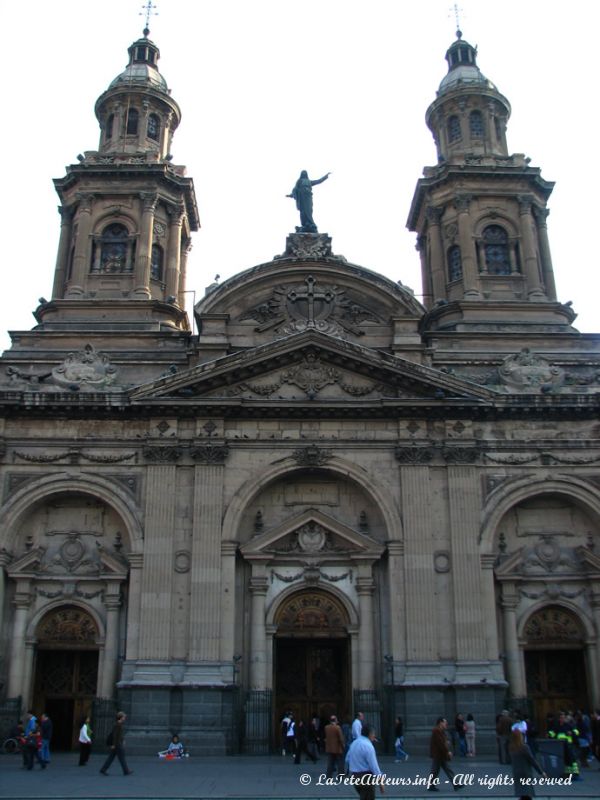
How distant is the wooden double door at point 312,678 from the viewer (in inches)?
1208

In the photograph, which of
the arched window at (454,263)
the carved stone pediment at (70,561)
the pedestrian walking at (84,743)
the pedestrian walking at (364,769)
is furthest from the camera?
the arched window at (454,263)

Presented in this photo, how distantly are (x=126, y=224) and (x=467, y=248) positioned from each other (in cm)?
1668

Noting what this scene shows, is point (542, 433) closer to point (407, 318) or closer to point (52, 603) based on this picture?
point (407, 318)

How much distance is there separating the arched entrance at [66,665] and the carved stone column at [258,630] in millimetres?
5901

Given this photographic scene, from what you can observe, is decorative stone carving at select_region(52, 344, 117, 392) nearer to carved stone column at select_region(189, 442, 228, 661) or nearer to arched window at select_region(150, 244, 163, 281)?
carved stone column at select_region(189, 442, 228, 661)

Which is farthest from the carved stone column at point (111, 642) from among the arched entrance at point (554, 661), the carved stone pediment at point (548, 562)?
the arched entrance at point (554, 661)

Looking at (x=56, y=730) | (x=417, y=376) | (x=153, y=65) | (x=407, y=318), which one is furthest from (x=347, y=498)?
(x=153, y=65)

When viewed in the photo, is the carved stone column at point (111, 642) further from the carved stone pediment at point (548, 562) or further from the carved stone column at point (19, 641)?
the carved stone pediment at point (548, 562)

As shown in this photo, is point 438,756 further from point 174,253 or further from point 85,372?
point 174,253

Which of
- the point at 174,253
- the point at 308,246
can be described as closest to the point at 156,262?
the point at 174,253

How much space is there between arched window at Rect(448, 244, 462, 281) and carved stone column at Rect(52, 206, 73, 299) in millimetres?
18903

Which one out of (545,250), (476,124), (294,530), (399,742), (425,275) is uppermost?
(476,124)

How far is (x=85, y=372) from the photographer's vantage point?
33500mm

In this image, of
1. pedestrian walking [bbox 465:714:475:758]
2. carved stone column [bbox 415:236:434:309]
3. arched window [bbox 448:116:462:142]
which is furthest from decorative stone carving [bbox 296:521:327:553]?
arched window [bbox 448:116:462:142]
